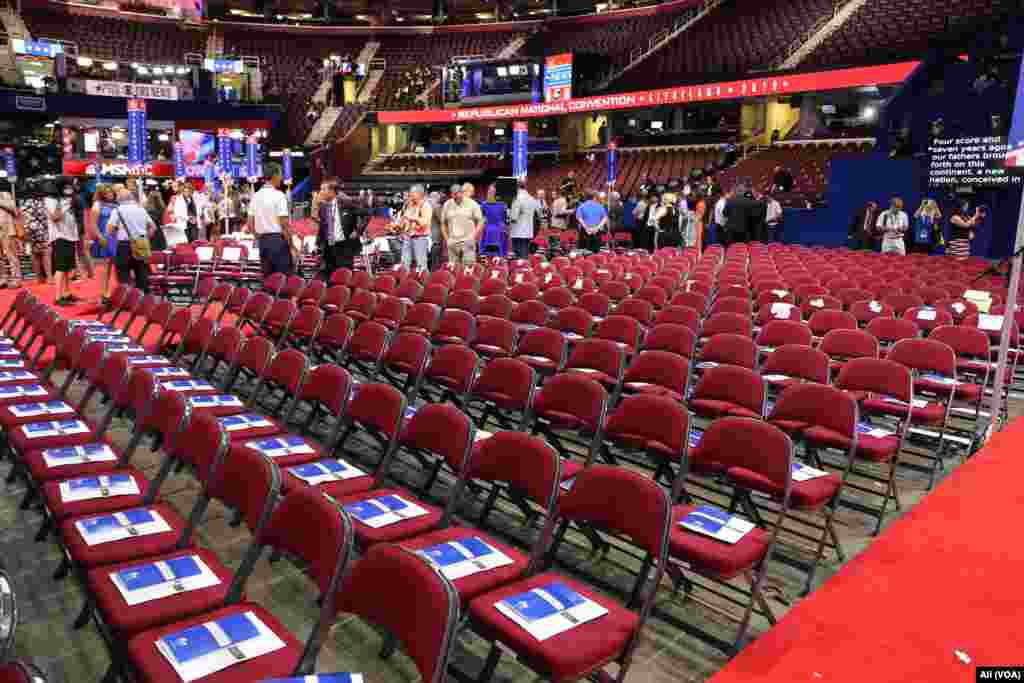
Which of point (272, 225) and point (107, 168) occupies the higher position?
point (107, 168)

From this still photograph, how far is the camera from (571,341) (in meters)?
5.52

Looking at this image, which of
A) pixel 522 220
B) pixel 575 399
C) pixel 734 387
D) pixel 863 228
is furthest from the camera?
pixel 863 228

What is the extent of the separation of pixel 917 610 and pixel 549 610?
4.71 feet

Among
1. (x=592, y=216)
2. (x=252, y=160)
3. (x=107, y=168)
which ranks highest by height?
(x=107, y=168)

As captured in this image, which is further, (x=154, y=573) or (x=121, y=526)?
(x=121, y=526)

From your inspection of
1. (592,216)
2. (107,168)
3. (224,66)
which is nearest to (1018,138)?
(592,216)

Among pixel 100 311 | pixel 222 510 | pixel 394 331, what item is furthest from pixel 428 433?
pixel 100 311

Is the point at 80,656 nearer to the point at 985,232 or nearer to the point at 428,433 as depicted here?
the point at 428,433

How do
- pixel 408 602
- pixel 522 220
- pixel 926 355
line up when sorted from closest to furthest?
pixel 408 602
pixel 926 355
pixel 522 220

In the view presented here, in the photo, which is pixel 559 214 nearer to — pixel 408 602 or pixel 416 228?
pixel 416 228

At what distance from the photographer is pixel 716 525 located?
2.60 metres

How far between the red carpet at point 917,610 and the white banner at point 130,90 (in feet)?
88.9

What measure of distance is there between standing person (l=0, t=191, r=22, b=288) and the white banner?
16744mm

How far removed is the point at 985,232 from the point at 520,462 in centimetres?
1295
